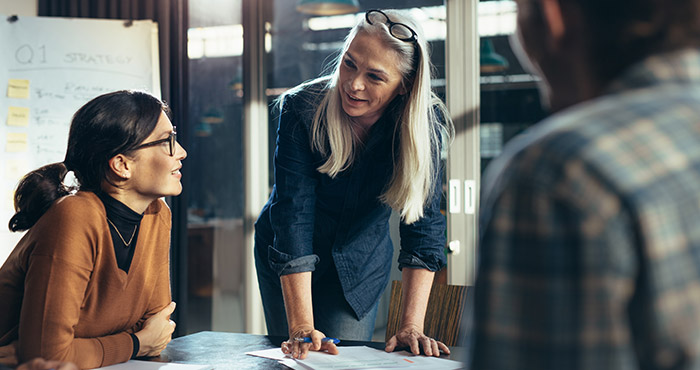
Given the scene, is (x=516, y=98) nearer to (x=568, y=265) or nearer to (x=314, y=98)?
(x=314, y=98)

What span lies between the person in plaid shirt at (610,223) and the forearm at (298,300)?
43.5 inches

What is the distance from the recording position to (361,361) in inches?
54.1

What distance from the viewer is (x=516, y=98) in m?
3.14

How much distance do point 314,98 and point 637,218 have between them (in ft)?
4.59

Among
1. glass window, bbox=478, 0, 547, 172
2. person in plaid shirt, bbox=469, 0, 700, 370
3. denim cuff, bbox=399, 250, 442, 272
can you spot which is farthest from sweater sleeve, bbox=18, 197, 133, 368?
glass window, bbox=478, 0, 547, 172

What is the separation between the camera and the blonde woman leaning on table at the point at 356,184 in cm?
165

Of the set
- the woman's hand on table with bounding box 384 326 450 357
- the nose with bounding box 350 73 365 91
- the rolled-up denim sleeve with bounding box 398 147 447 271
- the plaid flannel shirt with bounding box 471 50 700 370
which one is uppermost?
the nose with bounding box 350 73 365 91

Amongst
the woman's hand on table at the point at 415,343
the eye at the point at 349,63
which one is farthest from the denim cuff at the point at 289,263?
the eye at the point at 349,63

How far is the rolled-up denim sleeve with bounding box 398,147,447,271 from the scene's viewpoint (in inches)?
66.3

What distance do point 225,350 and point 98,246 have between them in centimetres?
38

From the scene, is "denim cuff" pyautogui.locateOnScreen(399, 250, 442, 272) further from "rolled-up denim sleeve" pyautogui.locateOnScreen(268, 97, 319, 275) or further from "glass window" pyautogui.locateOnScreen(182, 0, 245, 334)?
"glass window" pyautogui.locateOnScreen(182, 0, 245, 334)

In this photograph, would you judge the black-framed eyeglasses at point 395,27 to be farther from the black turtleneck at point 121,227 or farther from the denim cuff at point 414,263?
the black turtleneck at point 121,227

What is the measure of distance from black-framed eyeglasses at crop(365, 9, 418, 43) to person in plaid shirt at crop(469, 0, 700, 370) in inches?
46.9

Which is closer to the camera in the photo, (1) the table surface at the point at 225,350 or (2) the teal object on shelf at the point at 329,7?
(1) the table surface at the point at 225,350
